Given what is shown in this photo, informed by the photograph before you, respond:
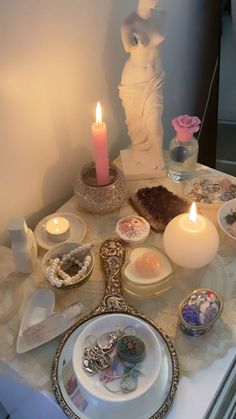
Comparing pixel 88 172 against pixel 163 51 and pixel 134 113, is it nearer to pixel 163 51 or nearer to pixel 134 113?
pixel 134 113

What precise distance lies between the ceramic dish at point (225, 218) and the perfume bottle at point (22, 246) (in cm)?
34

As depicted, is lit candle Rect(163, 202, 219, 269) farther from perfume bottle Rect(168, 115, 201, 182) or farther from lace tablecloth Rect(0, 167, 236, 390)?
perfume bottle Rect(168, 115, 201, 182)

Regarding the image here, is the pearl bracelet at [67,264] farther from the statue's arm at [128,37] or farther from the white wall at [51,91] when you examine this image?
the statue's arm at [128,37]

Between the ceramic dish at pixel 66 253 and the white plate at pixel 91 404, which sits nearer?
the white plate at pixel 91 404

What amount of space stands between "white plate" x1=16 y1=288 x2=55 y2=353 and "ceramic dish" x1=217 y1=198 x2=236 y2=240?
0.33 meters

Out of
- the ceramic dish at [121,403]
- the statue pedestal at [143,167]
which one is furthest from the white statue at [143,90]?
the ceramic dish at [121,403]

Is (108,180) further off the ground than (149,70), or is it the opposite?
(149,70)

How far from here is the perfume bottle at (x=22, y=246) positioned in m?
0.68

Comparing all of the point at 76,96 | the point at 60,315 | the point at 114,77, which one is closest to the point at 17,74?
the point at 76,96

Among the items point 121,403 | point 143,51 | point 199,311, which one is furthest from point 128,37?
point 121,403

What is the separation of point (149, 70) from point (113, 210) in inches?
10.9

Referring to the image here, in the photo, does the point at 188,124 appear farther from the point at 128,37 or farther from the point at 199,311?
the point at 199,311

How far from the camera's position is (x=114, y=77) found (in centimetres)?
93

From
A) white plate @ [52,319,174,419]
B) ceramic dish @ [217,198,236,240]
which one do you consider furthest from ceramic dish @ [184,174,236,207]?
white plate @ [52,319,174,419]
